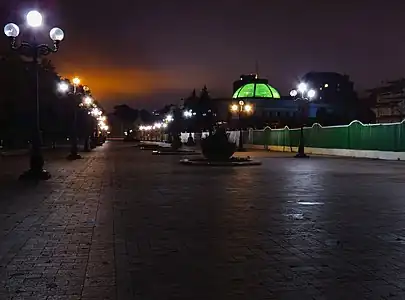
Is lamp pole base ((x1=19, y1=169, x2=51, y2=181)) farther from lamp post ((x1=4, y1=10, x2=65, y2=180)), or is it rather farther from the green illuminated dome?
the green illuminated dome

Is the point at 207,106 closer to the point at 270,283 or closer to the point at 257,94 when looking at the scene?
the point at 257,94

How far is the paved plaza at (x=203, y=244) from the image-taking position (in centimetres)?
644

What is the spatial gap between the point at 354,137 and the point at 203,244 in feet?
122

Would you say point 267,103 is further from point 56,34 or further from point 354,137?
point 56,34

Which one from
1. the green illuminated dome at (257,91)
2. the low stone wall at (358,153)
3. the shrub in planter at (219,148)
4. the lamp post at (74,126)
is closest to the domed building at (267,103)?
the green illuminated dome at (257,91)

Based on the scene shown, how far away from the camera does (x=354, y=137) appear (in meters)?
44.6

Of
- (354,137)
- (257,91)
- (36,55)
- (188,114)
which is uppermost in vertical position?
(257,91)

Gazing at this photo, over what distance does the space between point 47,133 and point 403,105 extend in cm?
4606

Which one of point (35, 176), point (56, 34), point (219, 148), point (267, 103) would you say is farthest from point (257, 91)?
point (35, 176)

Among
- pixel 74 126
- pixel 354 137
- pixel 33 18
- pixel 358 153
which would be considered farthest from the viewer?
pixel 354 137

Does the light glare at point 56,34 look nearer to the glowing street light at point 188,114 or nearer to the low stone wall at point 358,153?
the low stone wall at point 358,153

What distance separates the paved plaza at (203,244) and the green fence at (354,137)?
2304 centimetres

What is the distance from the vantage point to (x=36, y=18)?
783 inches

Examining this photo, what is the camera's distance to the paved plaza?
6441 millimetres
